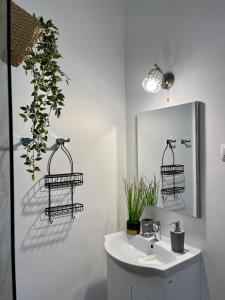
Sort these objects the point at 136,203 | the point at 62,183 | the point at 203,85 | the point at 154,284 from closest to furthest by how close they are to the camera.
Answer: the point at 154,284 → the point at 203,85 → the point at 62,183 → the point at 136,203

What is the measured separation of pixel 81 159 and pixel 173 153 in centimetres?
74

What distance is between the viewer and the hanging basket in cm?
88

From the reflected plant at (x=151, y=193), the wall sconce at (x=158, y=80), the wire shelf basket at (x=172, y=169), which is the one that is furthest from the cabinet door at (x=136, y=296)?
A: the wall sconce at (x=158, y=80)

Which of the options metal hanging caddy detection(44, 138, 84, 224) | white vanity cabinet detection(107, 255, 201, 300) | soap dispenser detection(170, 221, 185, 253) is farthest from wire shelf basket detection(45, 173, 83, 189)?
soap dispenser detection(170, 221, 185, 253)

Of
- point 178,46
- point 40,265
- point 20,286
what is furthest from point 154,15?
point 20,286

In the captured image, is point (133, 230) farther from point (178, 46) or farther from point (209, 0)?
point (209, 0)

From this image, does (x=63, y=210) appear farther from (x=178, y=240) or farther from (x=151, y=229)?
(x=178, y=240)

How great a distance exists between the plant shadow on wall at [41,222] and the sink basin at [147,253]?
0.38 meters

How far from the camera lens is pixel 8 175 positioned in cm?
69

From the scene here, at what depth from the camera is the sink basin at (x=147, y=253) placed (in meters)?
1.42

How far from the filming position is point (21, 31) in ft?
2.96

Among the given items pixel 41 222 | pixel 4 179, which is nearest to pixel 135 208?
pixel 41 222

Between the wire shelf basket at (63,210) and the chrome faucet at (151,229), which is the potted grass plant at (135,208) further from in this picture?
the wire shelf basket at (63,210)

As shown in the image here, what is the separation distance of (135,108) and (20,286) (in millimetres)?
1650
